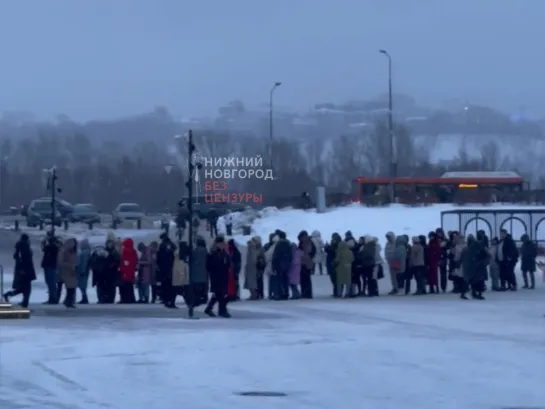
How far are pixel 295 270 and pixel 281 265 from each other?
0.51 metres

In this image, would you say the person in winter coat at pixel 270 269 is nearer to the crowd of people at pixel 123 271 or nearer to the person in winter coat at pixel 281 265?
the person in winter coat at pixel 281 265

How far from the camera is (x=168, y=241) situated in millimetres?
24703

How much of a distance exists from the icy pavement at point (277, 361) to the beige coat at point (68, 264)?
5.08 ft

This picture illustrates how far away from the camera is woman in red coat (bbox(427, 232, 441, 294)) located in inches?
1097

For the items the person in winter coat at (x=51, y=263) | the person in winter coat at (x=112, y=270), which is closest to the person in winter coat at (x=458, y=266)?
the person in winter coat at (x=112, y=270)

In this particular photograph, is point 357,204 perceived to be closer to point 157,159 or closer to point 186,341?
point 186,341

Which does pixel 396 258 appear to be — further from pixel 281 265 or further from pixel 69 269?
pixel 69 269

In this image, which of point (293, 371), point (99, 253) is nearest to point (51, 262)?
point (99, 253)

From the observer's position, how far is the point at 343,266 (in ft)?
89.2

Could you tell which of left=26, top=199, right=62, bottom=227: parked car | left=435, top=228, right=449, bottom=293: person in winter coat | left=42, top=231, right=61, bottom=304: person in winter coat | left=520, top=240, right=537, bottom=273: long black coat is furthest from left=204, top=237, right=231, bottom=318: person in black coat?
left=26, top=199, right=62, bottom=227: parked car

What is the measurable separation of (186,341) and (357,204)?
47.6 meters

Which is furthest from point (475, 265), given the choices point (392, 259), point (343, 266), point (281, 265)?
point (281, 265)

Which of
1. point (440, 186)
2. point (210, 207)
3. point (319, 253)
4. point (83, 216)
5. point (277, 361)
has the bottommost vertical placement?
point (277, 361)

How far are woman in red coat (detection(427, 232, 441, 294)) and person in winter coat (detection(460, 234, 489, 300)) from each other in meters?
1.07
